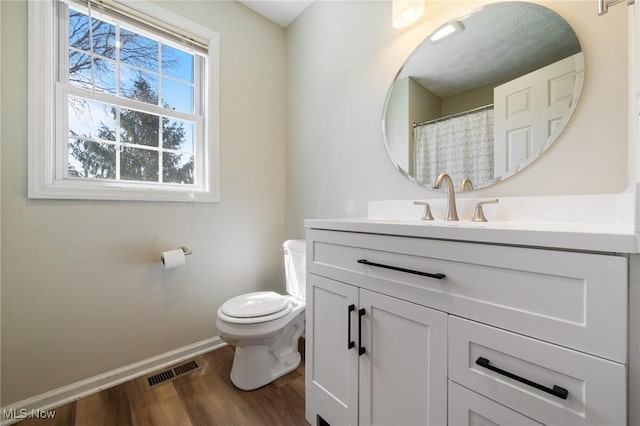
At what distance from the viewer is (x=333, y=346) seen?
40.1 inches

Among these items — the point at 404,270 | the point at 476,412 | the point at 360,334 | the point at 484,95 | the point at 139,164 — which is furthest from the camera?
the point at 139,164

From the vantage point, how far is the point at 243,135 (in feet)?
6.41

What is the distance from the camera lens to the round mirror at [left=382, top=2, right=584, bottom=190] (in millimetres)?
951

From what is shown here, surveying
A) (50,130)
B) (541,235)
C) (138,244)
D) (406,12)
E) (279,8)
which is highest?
(279,8)

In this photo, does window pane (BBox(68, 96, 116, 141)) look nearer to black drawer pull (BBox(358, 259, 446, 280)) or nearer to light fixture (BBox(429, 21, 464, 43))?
black drawer pull (BBox(358, 259, 446, 280))

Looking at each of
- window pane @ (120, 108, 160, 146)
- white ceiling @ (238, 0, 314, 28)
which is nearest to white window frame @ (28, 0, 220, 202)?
window pane @ (120, 108, 160, 146)

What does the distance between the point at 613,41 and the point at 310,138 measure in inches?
59.1

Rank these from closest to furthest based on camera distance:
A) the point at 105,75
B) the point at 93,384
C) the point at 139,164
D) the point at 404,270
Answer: the point at 404,270
the point at 93,384
the point at 105,75
the point at 139,164

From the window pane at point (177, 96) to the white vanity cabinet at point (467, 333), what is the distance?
1452 mm

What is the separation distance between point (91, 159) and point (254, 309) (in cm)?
125

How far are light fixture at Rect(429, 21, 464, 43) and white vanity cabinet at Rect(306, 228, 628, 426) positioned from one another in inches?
41.2

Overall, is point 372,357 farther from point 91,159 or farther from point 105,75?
point 105,75

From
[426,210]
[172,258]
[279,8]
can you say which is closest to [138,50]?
[279,8]

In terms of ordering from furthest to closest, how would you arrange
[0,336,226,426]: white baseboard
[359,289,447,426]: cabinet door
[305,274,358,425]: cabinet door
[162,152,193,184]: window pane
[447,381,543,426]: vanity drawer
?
[162,152,193,184]: window pane, [0,336,226,426]: white baseboard, [305,274,358,425]: cabinet door, [359,289,447,426]: cabinet door, [447,381,543,426]: vanity drawer
